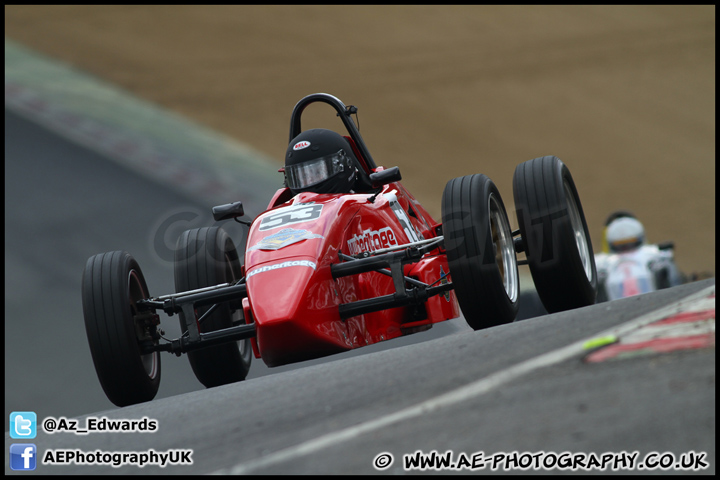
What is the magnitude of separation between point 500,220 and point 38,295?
6.86 meters

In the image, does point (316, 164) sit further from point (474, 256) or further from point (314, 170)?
point (474, 256)

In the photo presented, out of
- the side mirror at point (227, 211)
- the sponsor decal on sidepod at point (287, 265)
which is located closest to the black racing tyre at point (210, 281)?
the side mirror at point (227, 211)

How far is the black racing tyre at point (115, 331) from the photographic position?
6.00 m

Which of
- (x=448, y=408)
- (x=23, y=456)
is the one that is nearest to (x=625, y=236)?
(x=448, y=408)

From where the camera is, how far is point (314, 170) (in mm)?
7035

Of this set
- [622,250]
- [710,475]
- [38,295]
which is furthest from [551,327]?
[38,295]

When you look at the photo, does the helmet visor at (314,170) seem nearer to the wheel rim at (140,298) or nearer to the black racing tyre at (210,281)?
the black racing tyre at (210,281)

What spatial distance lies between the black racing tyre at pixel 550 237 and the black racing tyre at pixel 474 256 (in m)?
0.31

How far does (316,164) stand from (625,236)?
571 cm

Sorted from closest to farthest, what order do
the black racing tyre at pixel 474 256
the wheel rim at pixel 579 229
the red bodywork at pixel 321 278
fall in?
the red bodywork at pixel 321 278 → the black racing tyre at pixel 474 256 → the wheel rim at pixel 579 229

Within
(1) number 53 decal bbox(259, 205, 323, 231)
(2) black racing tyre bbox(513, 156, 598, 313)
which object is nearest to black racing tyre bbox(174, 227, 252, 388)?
(1) number 53 decal bbox(259, 205, 323, 231)

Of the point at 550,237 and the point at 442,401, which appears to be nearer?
the point at 442,401

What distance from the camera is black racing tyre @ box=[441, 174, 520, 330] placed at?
556 centimetres

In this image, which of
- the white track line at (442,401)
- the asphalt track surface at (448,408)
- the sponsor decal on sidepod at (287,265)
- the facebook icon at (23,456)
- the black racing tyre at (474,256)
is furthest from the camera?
the sponsor decal on sidepod at (287,265)
